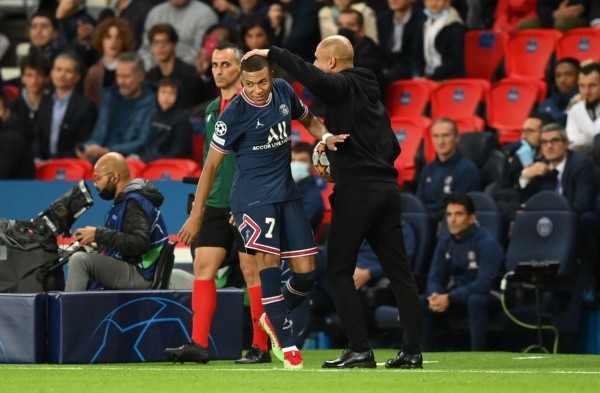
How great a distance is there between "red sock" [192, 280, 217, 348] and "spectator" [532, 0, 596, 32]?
25.9 ft

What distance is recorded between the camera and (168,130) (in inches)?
640

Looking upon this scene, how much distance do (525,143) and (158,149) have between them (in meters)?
4.04

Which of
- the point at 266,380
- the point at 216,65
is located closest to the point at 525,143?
the point at 216,65

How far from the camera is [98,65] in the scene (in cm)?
1780

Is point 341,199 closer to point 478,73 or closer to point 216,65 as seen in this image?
point 216,65

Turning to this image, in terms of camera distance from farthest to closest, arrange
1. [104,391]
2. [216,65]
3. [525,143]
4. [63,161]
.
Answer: [63,161]
[525,143]
[216,65]
[104,391]

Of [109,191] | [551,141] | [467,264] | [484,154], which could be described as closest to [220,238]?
[109,191]

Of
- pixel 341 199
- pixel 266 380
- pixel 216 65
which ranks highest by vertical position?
pixel 216 65

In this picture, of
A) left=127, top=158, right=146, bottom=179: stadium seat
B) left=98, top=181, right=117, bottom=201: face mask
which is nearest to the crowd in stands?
left=127, top=158, right=146, bottom=179: stadium seat

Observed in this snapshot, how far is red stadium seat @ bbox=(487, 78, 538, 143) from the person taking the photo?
1591cm

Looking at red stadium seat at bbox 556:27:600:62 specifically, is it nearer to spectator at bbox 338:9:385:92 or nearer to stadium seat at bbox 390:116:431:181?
stadium seat at bbox 390:116:431:181

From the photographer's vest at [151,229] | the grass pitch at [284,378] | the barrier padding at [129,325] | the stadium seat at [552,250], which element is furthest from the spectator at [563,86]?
the photographer's vest at [151,229]

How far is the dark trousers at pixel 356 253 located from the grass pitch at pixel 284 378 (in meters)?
0.29

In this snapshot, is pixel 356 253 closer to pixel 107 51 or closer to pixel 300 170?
pixel 300 170
